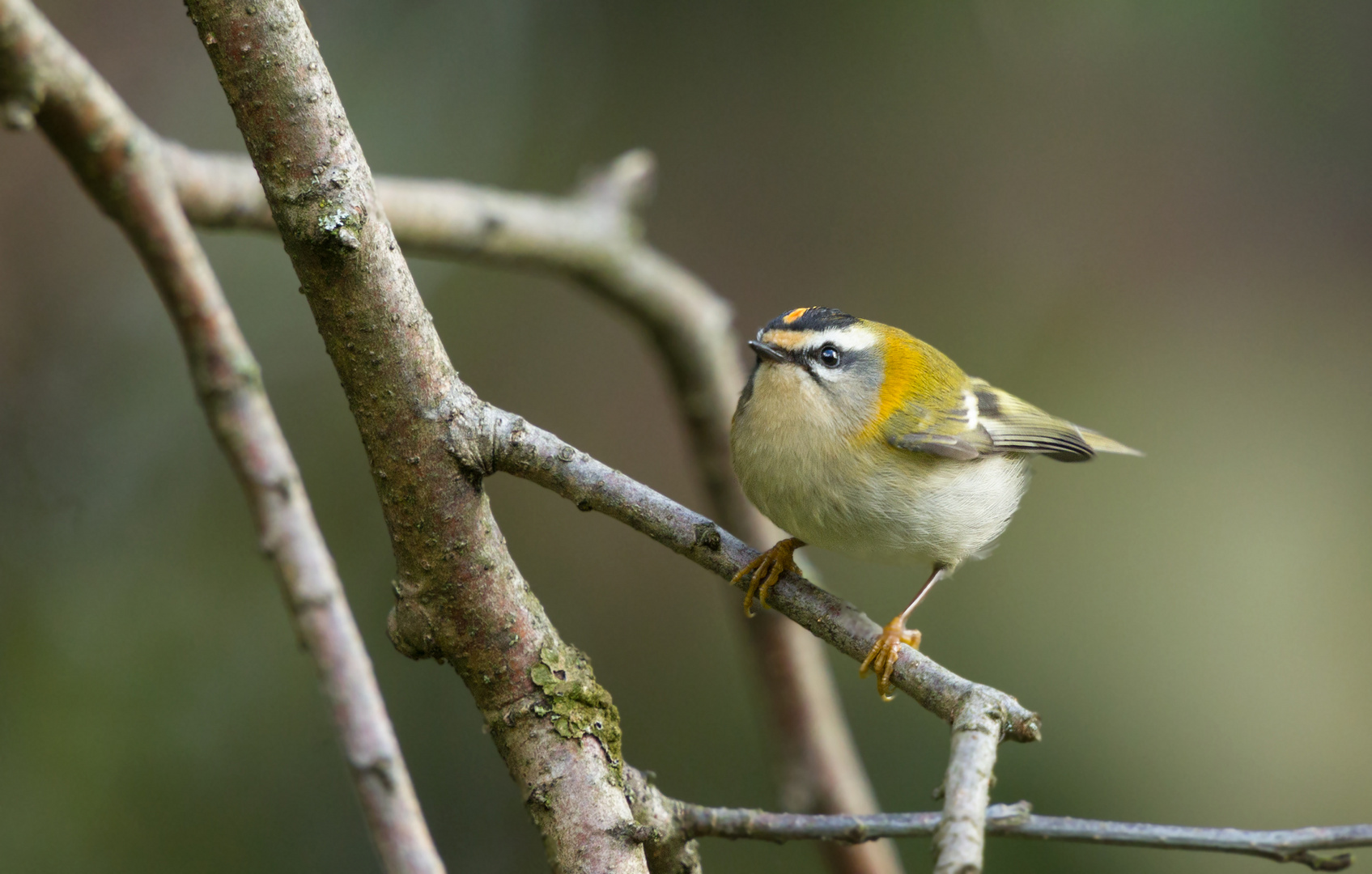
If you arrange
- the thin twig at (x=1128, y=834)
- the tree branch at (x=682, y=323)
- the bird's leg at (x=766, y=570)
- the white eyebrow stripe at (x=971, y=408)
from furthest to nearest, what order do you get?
the tree branch at (x=682, y=323), the white eyebrow stripe at (x=971, y=408), the bird's leg at (x=766, y=570), the thin twig at (x=1128, y=834)

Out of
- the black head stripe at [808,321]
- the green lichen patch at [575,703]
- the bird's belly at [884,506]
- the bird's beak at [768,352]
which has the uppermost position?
the black head stripe at [808,321]

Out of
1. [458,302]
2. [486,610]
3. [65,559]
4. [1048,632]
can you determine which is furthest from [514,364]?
[486,610]

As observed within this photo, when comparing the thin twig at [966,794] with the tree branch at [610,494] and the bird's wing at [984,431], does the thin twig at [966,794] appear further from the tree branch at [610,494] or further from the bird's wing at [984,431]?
the bird's wing at [984,431]

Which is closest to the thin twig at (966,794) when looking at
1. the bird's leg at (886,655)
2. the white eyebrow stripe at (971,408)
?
the bird's leg at (886,655)

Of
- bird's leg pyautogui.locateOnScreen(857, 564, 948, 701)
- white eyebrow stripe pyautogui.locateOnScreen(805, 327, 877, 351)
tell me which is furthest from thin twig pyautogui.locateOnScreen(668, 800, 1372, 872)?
white eyebrow stripe pyautogui.locateOnScreen(805, 327, 877, 351)

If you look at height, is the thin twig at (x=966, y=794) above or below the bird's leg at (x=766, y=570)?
below

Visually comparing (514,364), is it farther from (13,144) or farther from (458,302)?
(13,144)

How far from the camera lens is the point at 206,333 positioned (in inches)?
78.3

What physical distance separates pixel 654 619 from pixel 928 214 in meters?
2.07

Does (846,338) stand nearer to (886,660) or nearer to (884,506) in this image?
(884,506)

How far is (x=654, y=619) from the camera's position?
12.9 ft

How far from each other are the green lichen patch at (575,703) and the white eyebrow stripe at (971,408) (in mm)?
1283

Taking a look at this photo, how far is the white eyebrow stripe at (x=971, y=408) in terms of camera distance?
2.38 meters

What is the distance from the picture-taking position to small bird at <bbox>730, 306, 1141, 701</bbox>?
201 centimetres
